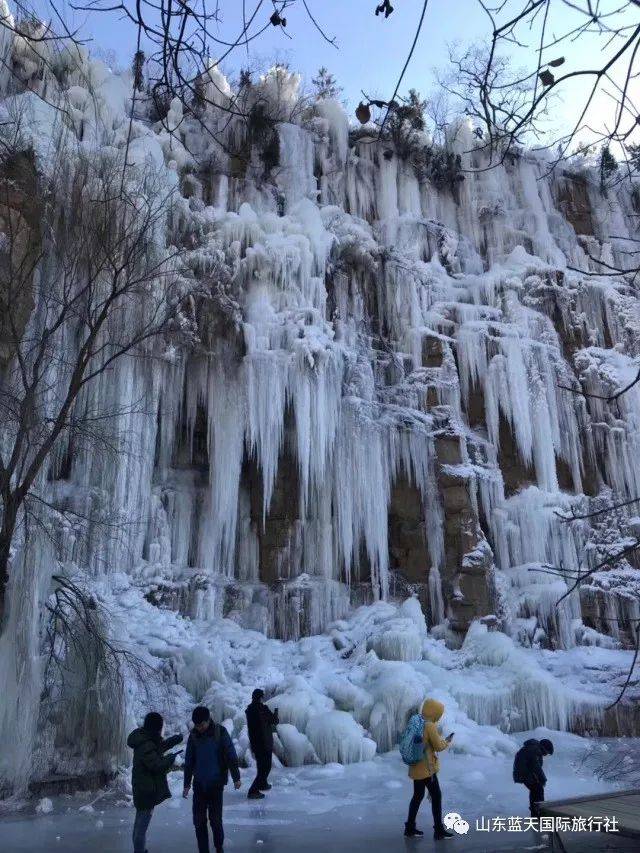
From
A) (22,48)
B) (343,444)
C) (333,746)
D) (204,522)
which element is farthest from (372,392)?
(22,48)

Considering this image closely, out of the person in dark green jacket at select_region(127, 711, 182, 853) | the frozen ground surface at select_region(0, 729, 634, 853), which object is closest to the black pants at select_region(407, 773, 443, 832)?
the frozen ground surface at select_region(0, 729, 634, 853)

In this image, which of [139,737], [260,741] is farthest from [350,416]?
[139,737]

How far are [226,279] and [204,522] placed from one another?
4.16 meters

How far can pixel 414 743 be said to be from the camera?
4512mm

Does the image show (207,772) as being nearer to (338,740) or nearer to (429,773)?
(429,773)

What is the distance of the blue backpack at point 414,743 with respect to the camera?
448 centimetres

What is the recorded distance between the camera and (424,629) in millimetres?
10789

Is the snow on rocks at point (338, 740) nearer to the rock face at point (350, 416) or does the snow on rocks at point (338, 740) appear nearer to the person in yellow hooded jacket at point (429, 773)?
the person in yellow hooded jacket at point (429, 773)

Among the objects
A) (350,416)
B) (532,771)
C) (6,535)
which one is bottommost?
(532,771)

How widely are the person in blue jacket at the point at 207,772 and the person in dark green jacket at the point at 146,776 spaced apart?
0.14 m

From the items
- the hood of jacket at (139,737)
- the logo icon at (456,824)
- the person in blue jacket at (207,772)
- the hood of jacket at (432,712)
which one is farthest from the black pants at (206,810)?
the logo icon at (456,824)

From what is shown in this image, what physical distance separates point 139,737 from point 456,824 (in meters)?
2.30

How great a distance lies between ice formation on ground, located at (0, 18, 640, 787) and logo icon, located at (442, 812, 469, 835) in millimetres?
2559

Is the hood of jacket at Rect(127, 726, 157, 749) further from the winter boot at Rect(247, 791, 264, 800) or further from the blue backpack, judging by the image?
the winter boot at Rect(247, 791, 264, 800)
